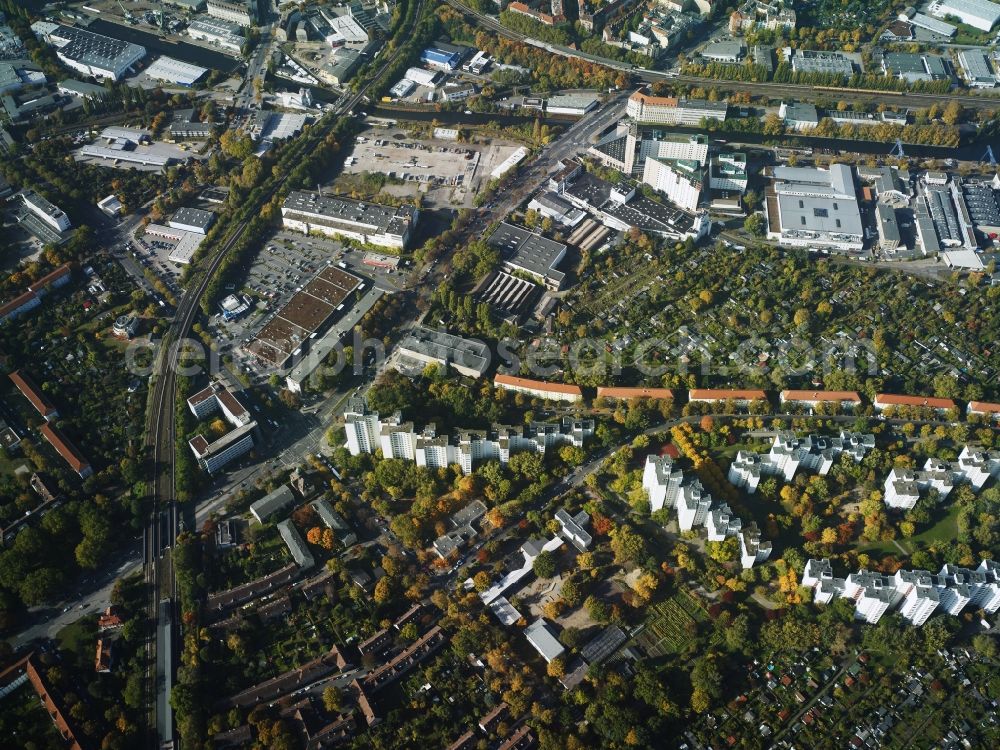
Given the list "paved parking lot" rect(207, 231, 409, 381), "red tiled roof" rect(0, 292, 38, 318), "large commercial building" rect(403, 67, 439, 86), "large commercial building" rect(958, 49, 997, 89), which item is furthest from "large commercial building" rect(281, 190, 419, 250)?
"large commercial building" rect(958, 49, 997, 89)

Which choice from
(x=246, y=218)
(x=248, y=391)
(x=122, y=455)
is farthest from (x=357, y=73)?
(x=122, y=455)

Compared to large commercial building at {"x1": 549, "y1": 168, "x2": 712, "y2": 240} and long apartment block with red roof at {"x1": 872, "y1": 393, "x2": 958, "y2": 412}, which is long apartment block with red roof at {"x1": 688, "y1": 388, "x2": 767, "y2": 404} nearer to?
long apartment block with red roof at {"x1": 872, "y1": 393, "x2": 958, "y2": 412}

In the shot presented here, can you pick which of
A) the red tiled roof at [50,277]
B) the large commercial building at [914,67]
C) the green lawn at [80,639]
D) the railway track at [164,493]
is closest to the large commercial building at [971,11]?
the large commercial building at [914,67]

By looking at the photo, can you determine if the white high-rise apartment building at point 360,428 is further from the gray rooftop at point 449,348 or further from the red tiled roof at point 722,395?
the red tiled roof at point 722,395

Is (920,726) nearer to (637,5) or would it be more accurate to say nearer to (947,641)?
(947,641)

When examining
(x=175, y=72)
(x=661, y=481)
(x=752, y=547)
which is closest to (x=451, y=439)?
(x=661, y=481)

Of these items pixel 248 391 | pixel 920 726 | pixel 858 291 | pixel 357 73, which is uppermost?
pixel 357 73

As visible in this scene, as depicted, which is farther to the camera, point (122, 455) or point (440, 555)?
point (122, 455)

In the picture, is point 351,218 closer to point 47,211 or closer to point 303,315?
point 303,315
